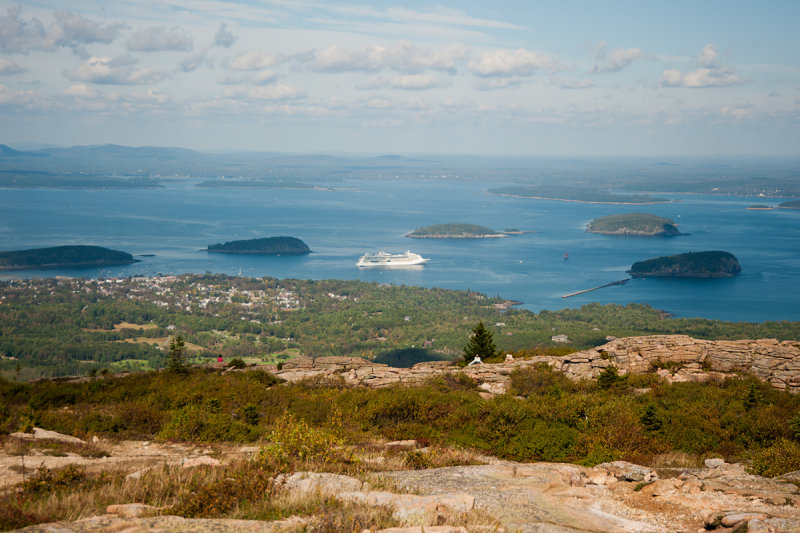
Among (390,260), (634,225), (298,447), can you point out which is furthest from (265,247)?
(298,447)

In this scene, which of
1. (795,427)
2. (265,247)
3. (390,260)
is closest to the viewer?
(795,427)

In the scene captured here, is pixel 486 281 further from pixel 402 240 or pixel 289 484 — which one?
pixel 289 484

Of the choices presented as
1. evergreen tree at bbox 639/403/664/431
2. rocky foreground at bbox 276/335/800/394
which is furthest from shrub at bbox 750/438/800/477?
rocky foreground at bbox 276/335/800/394

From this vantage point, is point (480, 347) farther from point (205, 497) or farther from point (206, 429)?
point (205, 497)

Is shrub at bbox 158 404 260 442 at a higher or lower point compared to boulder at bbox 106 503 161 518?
lower

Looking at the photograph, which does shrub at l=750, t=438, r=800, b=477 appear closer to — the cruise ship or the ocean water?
the ocean water

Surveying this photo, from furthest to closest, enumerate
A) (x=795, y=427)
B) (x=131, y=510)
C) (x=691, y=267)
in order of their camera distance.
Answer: (x=691, y=267), (x=795, y=427), (x=131, y=510)
